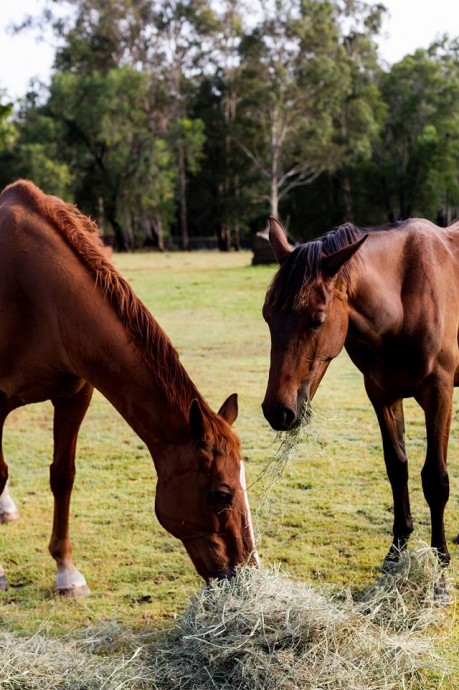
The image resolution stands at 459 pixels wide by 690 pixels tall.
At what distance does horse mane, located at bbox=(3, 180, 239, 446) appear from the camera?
10.5ft

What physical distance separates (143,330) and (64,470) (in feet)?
4.38

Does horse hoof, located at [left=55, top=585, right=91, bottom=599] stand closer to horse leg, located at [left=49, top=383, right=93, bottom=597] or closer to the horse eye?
horse leg, located at [left=49, top=383, right=93, bottom=597]

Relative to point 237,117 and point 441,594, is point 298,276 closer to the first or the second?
point 441,594

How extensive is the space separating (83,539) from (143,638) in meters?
1.40

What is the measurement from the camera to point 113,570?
4125 millimetres

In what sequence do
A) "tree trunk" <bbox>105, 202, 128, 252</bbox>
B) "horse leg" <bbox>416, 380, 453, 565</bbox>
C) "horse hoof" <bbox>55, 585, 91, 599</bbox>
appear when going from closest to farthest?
"horse leg" <bbox>416, 380, 453, 565</bbox> < "horse hoof" <bbox>55, 585, 91, 599</bbox> < "tree trunk" <bbox>105, 202, 128, 252</bbox>

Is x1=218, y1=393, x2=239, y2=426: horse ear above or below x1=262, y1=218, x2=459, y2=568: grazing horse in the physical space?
below

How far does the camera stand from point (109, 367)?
3.29 metres

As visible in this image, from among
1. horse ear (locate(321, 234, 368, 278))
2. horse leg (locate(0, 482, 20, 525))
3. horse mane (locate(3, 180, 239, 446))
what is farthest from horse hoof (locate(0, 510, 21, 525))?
horse ear (locate(321, 234, 368, 278))

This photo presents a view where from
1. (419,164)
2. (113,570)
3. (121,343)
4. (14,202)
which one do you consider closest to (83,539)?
(113,570)

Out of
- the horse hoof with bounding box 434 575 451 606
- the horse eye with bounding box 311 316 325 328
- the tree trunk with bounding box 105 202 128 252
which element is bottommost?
the horse hoof with bounding box 434 575 451 606

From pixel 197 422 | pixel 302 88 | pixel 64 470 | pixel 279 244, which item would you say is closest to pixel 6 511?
pixel 64 470

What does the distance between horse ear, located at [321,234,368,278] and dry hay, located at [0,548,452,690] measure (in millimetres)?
1373

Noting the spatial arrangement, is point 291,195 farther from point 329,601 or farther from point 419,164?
point 329,601
